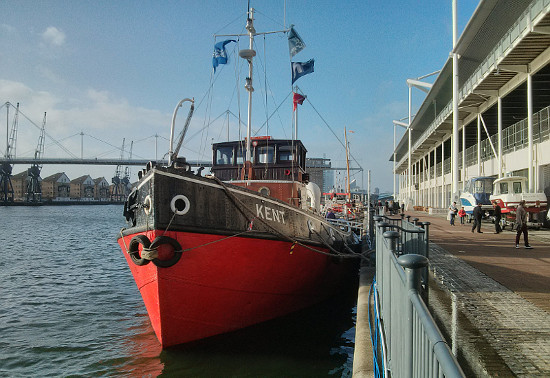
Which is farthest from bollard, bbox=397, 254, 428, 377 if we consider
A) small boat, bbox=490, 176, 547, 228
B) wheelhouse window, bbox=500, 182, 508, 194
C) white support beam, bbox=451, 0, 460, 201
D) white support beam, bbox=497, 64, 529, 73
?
white support beam, bbox=451, 0, 460, 201

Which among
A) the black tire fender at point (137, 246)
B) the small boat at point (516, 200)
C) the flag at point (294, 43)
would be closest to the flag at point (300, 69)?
the flag at point (294, 43)

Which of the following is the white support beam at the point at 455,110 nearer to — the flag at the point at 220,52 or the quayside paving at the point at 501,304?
the quayside paving at the point at 501,304

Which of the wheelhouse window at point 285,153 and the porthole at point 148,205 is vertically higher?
the wheelhouse window at point 285,153

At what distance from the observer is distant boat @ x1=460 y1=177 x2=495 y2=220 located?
73.6 ft

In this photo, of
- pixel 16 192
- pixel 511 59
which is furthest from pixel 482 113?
pixel 16 192

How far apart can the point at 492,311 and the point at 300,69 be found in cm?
1028

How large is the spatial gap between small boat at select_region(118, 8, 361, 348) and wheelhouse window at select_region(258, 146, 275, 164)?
322 centimetres

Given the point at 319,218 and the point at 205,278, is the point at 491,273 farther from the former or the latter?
the point at 205,278

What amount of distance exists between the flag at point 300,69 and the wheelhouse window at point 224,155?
3.49 metres

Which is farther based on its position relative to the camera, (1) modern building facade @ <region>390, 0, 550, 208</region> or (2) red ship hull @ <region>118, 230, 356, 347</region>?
(1) modern building facade @ <region>390, 0, 550, 208</region>

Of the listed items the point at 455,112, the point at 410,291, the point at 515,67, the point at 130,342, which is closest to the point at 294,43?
the point at 130,342

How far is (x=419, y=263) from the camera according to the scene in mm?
2299

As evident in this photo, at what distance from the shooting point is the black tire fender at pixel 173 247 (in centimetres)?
619

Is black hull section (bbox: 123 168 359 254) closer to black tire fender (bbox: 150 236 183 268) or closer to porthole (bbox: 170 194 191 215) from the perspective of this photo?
porthole (bbox: 170 194 191 215)
